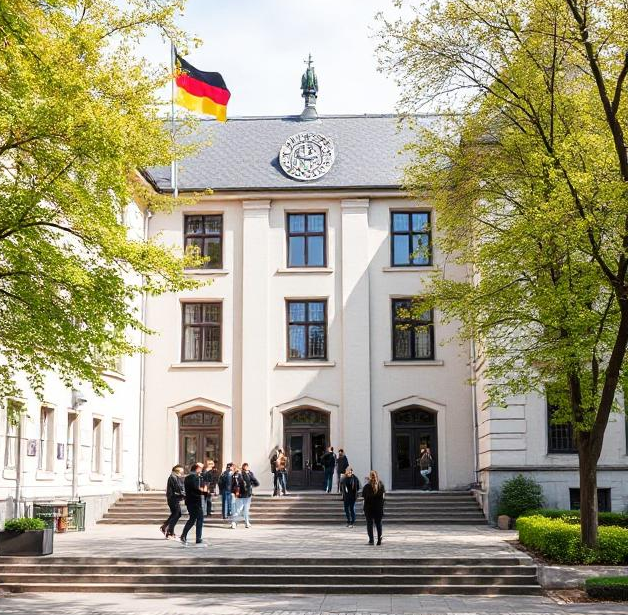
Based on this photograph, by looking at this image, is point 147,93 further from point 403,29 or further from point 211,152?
point 211,152

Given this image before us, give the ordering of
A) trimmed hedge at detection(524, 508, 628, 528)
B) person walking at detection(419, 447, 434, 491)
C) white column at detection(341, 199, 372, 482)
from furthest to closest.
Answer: white column at detection(341, 199, 372, 482) < person walking at detection(419, 447, 434, 491) < trimmed hedge at detection(524, 508, 628, 528)

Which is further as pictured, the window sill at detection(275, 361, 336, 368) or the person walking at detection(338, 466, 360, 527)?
the window sill at detection(275, 361, 336, 368)

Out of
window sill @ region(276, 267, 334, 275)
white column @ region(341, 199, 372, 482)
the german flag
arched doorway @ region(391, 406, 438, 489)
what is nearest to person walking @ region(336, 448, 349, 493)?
white column @ region(341, 199, 372, 482)

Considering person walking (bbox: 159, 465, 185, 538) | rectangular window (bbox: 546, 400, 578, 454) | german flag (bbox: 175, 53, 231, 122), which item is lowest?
person walking (bbox: 159, 465, 185, 538)

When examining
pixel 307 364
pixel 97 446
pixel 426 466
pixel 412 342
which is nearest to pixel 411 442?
pixel 426 466

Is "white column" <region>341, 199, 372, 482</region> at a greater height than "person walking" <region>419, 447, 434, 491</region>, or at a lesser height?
greater

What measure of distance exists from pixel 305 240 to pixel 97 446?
10186mm

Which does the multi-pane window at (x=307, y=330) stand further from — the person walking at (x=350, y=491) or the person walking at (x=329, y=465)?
the person walking at (x=350, y=491)

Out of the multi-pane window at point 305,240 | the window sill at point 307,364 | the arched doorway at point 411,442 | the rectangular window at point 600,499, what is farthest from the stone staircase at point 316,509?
the multi-pane window at point 305,240

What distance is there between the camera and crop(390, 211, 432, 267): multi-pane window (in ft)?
112

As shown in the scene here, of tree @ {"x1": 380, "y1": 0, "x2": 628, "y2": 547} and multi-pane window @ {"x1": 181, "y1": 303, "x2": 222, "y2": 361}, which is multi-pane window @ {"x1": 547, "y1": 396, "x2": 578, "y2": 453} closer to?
tree @ {"x1": 380, "y1": 0, "x2": 628, "y2": 547}

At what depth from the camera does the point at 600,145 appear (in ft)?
58.1

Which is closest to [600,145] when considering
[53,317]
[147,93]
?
[147,93]

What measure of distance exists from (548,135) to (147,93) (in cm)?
763
